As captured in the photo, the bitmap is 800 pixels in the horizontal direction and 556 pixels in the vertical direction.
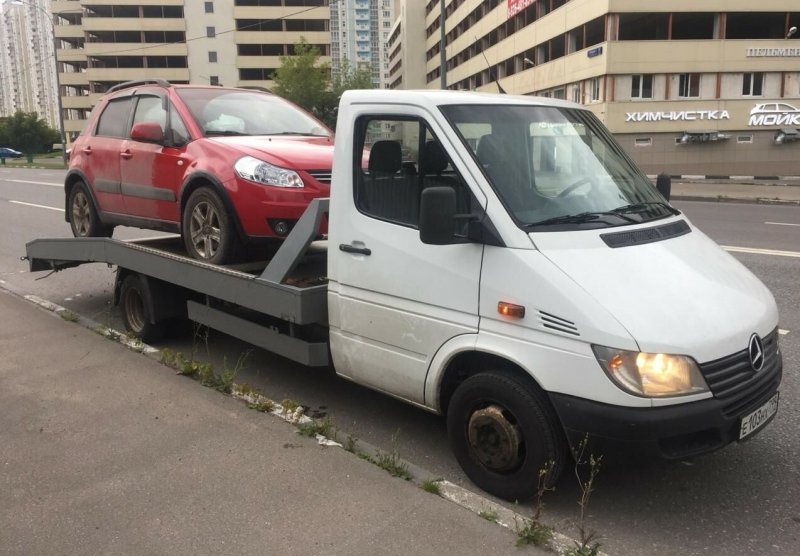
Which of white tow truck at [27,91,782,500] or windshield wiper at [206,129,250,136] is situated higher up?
windshield wiper at [206,129,250,136]

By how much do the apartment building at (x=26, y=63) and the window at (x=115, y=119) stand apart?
12140 centimetres

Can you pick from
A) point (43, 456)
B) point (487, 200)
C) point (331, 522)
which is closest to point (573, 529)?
point (331, 522)

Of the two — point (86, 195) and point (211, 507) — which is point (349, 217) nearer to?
point (211, 507)

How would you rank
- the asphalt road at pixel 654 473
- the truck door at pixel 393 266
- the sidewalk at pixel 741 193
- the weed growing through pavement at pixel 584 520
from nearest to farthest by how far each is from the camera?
the weed growing through pavement at pixel 584 520 → the asphalt road at pixel 654 473 → the truck door at pixel 393 266 → the sidewalk at pixel 741 193

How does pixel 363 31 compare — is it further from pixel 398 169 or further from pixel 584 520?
pixel 584 520

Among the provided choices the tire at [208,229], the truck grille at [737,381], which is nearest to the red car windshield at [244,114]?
the tire at [208,229]

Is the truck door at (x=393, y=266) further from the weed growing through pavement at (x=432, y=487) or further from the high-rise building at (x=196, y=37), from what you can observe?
the high-rise building at (x=196, y=37)

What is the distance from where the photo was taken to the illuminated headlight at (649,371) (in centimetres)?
290

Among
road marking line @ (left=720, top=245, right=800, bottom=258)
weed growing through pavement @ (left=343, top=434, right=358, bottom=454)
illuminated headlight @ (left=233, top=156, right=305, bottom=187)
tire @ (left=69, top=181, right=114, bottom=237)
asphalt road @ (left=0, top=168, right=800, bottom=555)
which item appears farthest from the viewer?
road marking line @ (left=720, top=245, right=800, bottom=258)

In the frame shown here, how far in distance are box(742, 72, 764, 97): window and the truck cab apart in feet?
112

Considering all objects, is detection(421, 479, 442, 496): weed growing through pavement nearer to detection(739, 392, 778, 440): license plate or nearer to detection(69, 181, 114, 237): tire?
detection(739, 392, 778, 440): license plate

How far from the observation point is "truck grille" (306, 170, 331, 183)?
5062 mm

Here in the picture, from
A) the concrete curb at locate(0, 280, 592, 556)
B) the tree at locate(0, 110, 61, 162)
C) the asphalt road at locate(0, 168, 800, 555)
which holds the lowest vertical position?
the asphalt road at locate(0, 168, 800, 555)

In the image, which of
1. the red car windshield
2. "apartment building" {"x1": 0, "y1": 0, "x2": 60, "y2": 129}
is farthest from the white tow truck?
"apartment building" {"x1": 0, "y1": 0, "x2": 60, "y2": 129}
